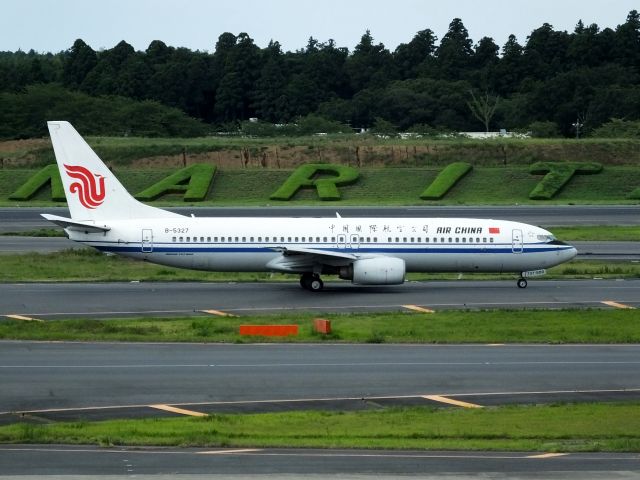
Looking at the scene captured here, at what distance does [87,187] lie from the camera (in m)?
50.9

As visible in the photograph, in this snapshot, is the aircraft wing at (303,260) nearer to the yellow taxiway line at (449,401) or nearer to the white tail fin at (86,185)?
the white tail fin at (86,185)

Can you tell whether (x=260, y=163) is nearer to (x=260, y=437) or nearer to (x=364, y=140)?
(x=364, y=140)

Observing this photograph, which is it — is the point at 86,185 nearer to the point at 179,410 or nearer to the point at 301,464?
the point at 179,410

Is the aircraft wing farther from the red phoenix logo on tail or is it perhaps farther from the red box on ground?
the red box on ground

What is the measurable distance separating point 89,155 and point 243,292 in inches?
377

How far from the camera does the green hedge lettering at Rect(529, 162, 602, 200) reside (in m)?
97.4

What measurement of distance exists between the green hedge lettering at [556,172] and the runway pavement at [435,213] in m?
6.90

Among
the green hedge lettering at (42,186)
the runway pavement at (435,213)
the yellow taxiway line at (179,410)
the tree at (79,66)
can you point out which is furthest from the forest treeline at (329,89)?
the yellow taxiway line at (179,410)

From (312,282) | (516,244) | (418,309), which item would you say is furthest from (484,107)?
(418,309)

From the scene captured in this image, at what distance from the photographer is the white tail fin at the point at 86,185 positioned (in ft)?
167

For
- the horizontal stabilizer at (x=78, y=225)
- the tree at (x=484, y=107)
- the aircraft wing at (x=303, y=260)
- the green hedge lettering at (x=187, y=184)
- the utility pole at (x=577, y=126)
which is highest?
the tree at (x=484, y=107)

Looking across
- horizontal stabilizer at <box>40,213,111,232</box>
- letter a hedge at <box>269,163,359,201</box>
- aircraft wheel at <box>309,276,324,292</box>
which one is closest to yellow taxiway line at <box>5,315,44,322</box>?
horizontal stabilizer at <box>40,213,111,232</box>

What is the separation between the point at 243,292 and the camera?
49750mm

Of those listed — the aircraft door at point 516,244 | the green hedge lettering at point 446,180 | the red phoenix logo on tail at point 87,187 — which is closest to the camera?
the aircraft door at point 516,244
